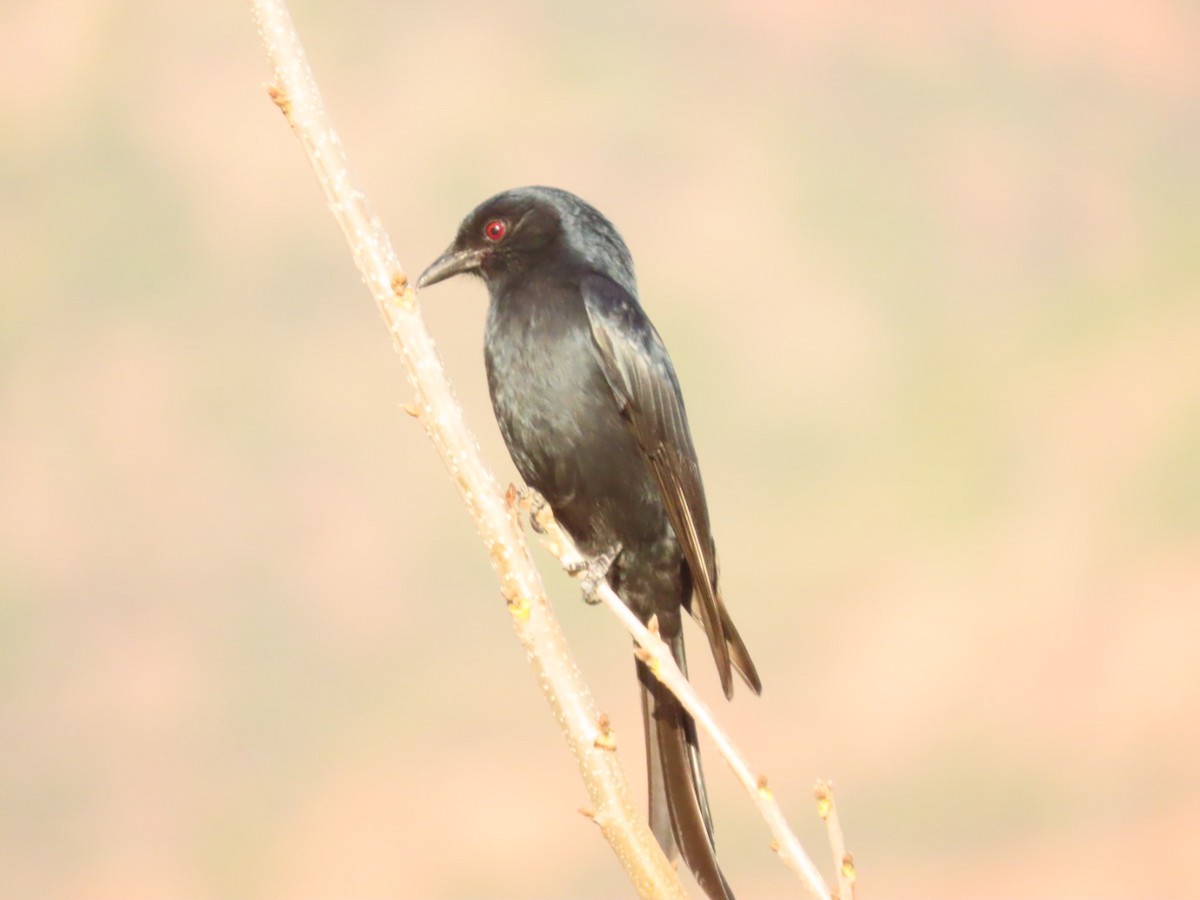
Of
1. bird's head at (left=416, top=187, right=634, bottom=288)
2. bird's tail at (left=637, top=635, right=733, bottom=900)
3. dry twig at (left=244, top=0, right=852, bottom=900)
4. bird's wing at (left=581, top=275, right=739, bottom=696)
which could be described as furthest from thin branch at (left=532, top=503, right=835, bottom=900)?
bird's head at (left=416, top=187, right=634, bottom=288)

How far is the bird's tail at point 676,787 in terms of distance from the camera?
213cm

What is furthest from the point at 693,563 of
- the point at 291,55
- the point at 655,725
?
the point at 291,55

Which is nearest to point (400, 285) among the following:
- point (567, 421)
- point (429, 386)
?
point (429, 386)

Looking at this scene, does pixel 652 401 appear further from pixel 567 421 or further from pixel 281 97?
pixel 281 97

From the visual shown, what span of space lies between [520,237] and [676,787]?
1.33 m

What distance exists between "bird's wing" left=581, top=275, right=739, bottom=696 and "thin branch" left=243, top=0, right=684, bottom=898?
0.96 metres

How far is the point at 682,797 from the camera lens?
2293 mm

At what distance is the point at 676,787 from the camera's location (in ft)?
7.57

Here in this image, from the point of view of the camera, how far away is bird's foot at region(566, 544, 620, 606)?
237cm

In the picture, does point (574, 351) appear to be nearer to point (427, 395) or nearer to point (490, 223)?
point (490, 223)

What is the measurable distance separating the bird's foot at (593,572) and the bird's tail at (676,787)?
19 centimetres

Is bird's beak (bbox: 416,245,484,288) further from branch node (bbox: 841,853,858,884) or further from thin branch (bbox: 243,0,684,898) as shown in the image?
branch node (bbox: 841,853,858,884)

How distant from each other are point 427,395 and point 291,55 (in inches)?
18.4

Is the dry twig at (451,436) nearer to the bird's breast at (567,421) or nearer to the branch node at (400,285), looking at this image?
the branch node at (400,285)
